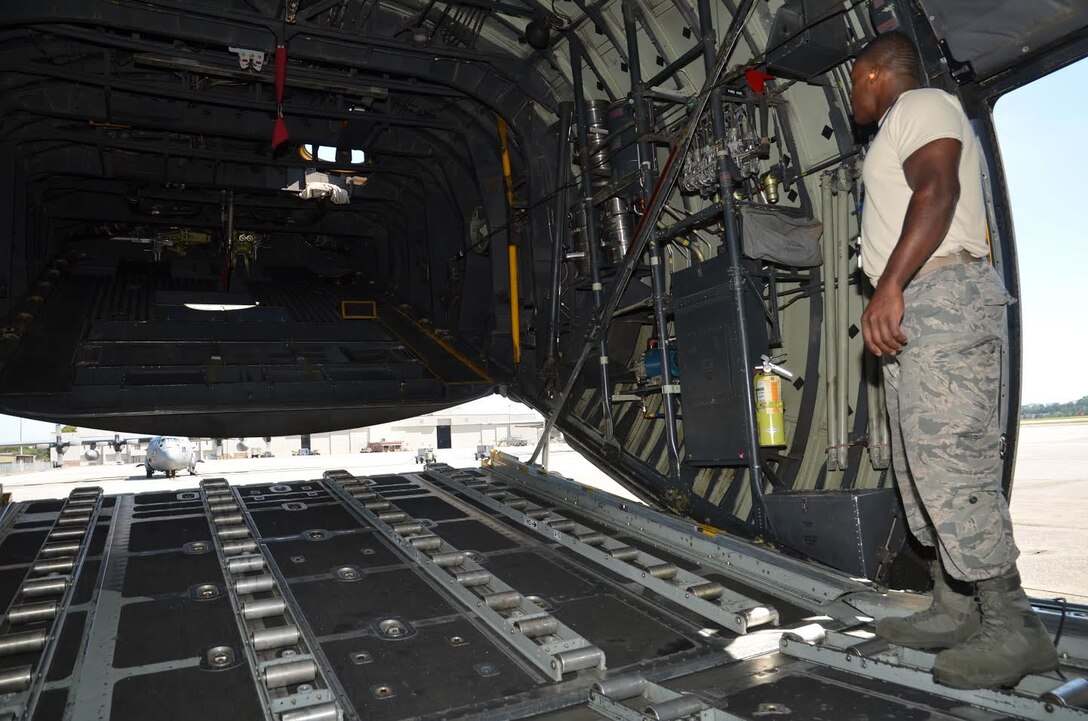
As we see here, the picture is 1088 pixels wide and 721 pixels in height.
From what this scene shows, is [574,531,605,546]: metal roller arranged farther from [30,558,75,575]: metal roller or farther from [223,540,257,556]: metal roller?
[30,558,75,575]: metal roller

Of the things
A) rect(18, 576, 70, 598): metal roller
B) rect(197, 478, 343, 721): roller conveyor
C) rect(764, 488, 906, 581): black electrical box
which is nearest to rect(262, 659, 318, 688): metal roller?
rect(197, 478, 343, 721): roller conveyor

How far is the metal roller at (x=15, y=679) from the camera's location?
2178 millimetres

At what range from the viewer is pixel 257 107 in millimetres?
7750

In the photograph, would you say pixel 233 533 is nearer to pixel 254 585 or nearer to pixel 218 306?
pixel 254 585

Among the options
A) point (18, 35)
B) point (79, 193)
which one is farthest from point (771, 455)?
point (79, 193)

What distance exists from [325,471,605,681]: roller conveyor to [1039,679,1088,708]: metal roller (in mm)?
1236

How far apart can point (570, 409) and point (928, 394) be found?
4788 mm

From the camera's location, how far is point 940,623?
96.7 inches

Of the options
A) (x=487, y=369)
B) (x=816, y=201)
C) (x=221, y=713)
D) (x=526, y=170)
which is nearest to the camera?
(x=221, y=713)

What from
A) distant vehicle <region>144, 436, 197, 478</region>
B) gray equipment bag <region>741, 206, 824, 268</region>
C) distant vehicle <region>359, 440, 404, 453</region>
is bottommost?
distant vehicle <region>359, 440, 404, 453</region>

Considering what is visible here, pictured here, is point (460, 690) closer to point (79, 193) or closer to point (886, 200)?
point (886, 200)

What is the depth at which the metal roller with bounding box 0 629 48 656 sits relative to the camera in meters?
2.46

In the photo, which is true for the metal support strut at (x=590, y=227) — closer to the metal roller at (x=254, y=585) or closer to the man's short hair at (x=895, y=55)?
the metal roller at (x=254, y=585)

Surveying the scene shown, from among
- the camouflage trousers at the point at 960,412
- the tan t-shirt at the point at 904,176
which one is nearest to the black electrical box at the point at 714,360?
the tan t-shirt at the point at 904,176
